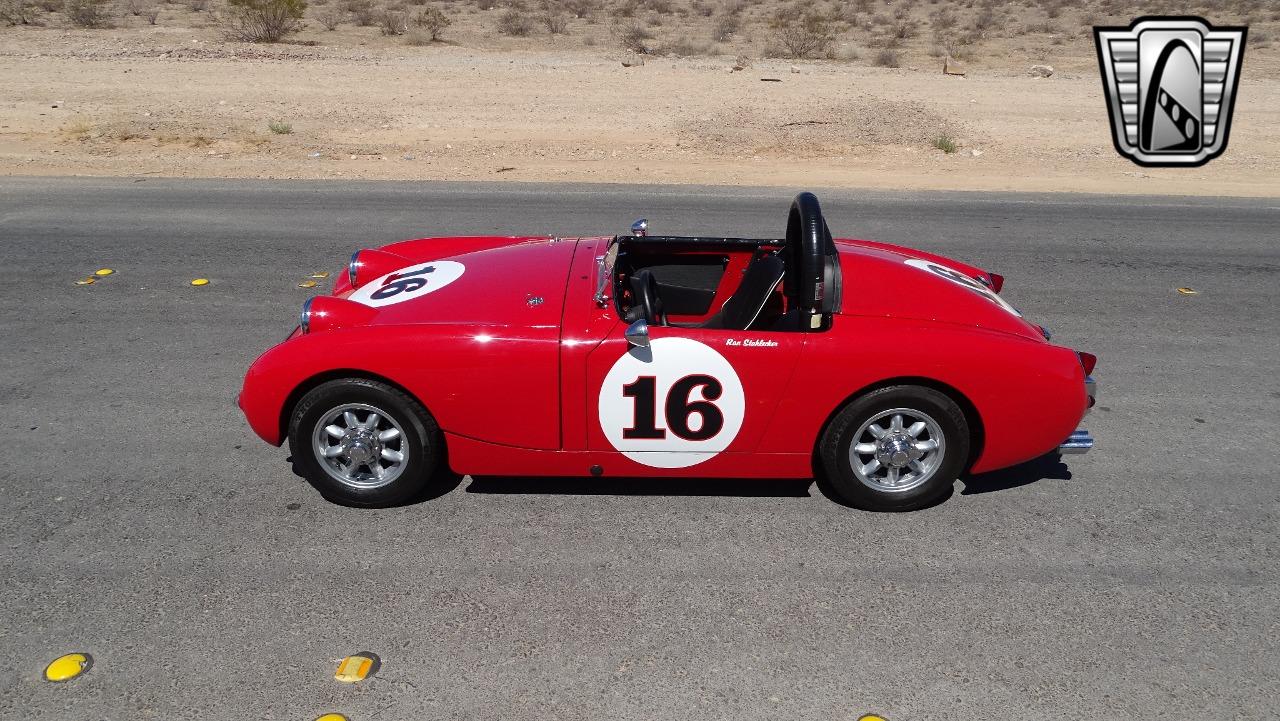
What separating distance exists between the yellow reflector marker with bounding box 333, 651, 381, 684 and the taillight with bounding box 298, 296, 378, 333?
5.38ft

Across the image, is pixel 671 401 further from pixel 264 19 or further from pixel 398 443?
pixel 264 19

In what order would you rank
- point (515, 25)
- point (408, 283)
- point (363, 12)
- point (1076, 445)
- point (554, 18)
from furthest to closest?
point (363, 12) → point (554, 18) → point (515, 25) → point (408, 283) → point (1076, 445)

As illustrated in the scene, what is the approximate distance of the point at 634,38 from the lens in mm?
28672

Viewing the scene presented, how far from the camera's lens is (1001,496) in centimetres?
489

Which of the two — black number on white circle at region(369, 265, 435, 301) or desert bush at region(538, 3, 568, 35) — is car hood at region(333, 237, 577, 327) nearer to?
black number on white circle at region(369, 265, 435, 301)

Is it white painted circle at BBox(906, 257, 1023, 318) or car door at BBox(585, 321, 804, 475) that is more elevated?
white painted circle at BBox(906, 257, 1023, 318)

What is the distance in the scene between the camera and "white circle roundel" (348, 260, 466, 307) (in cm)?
491

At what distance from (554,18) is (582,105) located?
1349 cm

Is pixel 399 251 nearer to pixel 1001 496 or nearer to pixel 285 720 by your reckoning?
pixel 285 720

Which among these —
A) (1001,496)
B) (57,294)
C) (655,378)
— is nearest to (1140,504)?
(1001,496)

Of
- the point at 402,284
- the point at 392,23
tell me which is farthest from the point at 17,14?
the point at 402,284

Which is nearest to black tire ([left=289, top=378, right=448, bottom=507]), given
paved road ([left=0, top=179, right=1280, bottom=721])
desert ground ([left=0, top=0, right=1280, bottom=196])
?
paved road ([left=0, top=179, right=1280, bottom=721])

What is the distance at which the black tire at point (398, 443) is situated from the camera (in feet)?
14.6

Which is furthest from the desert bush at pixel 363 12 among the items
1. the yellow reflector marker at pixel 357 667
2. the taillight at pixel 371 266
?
the yellow reflector marker at pixel 357 667
